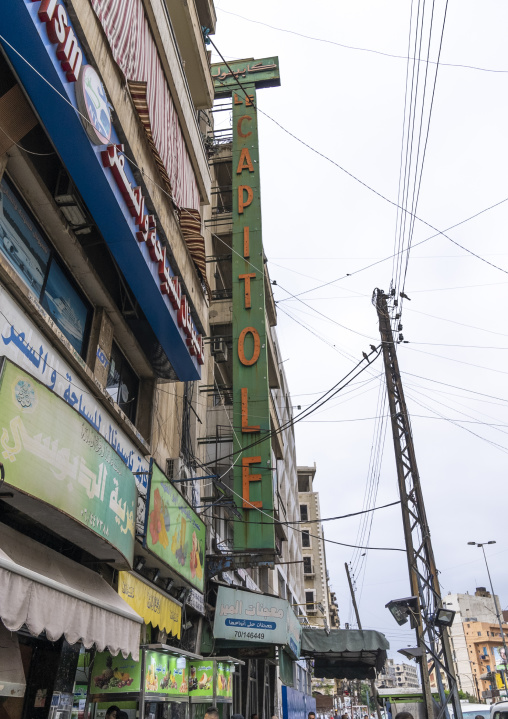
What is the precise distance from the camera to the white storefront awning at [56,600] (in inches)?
161

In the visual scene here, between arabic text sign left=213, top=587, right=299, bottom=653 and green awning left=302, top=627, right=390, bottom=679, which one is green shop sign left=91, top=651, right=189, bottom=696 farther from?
green awning left=302, top=627, right=390, bottom=679

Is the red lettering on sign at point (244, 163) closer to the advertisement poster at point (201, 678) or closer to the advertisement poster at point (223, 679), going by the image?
the advertisement poster at point (223, 679)

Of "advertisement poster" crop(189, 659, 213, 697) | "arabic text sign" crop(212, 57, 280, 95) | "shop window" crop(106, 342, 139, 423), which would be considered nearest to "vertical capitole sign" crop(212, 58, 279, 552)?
"arabic text sign" crop(212, 57, 280, 95)

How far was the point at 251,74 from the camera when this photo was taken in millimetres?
23609

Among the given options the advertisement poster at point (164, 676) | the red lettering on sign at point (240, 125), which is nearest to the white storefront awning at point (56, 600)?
the advertisement poster at point (164, 676)

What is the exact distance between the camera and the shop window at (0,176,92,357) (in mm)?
6435

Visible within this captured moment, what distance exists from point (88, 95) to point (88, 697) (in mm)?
7101

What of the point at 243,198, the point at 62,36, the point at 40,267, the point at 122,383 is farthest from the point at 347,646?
the point at 62,36

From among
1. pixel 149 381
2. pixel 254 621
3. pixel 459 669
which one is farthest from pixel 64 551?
pixel 459 669

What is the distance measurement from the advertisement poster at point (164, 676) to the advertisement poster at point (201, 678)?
0.54 meters

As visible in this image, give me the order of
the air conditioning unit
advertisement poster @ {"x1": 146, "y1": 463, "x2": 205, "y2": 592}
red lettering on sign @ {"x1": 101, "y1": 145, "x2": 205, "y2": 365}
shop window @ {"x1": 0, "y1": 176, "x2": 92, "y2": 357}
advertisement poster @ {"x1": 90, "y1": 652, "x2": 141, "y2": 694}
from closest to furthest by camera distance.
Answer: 1. shop window @ {"x1": 0, "y1": 176, "x2": 92, "y2": 357}
2. advertisement poster @ {"x1": 90, "y1": 652, "x2": 141, "y2": 694}
3. red lettering on sign @ {"x1": 101, "y1": 145, "x2": 205, "y2": 365}
4. advertisement poster @ {"x1": 146, "y1": 463, "x2": 205, "y2": 592}
5. the air conditioning unit

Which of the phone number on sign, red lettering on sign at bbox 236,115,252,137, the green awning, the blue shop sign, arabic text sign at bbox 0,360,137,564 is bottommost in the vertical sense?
the phone number on sign

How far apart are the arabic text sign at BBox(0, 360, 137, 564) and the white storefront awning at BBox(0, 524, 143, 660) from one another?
459 millimetres

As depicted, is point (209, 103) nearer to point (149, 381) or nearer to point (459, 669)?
point (149, 381)
